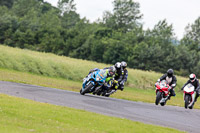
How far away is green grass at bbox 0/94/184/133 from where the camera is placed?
28.9 ft

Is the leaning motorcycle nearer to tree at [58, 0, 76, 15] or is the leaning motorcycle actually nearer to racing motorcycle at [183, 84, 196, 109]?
racing motorcycle at [183, 84, 196, 109]

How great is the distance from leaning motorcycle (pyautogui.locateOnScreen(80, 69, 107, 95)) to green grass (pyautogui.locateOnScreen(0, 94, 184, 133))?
20.9 feet

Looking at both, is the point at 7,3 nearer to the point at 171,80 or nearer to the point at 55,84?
the point at 55,84

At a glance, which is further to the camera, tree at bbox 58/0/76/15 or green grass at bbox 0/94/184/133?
tree at bbox 58/0/76/15

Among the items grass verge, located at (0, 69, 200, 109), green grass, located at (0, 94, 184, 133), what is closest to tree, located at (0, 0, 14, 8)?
grass verge, located at (0, 69, 200, 109)

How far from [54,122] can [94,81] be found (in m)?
8.93

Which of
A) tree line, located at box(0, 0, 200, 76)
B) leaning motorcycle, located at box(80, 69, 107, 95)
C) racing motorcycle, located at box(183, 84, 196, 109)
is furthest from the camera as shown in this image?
tree line, located at box(0, 0, 200, 76)

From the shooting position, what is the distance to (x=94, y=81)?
18562 mm

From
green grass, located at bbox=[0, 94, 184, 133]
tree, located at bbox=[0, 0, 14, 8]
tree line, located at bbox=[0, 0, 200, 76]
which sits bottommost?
green grass, located at bbox=[0, 94, 184, 133]

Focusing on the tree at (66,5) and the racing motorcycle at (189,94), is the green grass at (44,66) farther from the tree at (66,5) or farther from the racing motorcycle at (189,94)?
the tree at (66,5)

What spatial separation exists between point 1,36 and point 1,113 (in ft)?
244

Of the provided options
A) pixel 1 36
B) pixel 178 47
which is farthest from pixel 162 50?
pixel 1 36

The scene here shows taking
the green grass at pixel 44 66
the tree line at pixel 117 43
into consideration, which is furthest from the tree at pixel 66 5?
the green grass at pixel 44 66

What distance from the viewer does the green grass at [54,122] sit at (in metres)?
8.80
